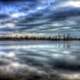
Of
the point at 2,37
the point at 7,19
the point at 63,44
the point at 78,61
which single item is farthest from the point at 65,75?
the point at 7,19

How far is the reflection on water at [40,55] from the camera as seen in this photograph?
3.75ft

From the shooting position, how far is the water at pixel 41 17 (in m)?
1.39

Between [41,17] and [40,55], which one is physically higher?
[41,17]

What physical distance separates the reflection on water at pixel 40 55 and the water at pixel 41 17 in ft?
0.27

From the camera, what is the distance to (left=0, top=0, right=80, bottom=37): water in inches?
54.8

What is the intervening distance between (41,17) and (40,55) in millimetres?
319

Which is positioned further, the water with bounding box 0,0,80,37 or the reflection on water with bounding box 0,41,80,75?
the water with bounding box 0,0,80,37

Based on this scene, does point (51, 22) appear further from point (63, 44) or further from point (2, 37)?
point (2, 37)

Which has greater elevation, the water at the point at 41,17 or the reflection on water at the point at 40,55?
the water at the point at 41,17

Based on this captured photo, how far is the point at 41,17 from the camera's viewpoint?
1.48m

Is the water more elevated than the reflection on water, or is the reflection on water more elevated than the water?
the water

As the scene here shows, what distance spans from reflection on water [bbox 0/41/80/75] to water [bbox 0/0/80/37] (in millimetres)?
81

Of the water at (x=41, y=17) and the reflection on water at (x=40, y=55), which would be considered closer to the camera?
the reflection on water at (x=40, y=55)

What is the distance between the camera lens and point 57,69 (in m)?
1.11
